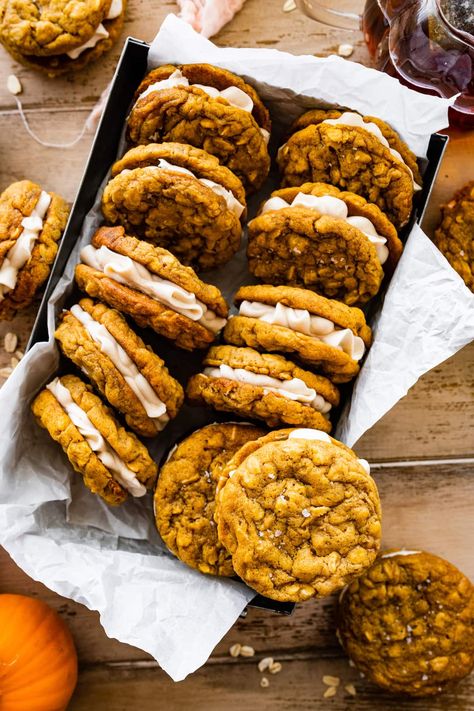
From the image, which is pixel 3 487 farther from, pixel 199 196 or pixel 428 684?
pixel 428 684

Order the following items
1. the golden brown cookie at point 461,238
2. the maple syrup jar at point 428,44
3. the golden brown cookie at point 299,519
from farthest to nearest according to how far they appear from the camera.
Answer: the golden brown cookie at point 461,238 → the maple syrup jar at point 428,44 → the golden brown cookie at point 299,519

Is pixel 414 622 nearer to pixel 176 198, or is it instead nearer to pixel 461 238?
pixel 461 238

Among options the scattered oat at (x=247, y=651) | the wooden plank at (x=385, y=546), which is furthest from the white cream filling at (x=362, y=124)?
the scattered oat at (x=247, y=651)

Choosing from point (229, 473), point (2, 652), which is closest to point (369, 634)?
point (229, 473)

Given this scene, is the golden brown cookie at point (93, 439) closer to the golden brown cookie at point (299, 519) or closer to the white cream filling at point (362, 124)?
the golden brown cookie at point (299, 519)

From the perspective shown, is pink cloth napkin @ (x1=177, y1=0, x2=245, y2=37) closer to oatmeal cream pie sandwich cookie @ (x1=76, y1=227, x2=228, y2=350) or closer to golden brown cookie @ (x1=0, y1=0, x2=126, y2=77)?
golden brown cookie @ (x1=0, y1=0, x2=126, y2=77)

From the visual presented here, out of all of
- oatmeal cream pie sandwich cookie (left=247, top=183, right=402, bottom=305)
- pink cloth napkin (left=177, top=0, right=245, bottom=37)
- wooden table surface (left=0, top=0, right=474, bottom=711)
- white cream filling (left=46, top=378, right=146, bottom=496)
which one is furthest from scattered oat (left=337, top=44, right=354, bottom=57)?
white cream filling (left=46, top=378, right=146, bottom=496)
